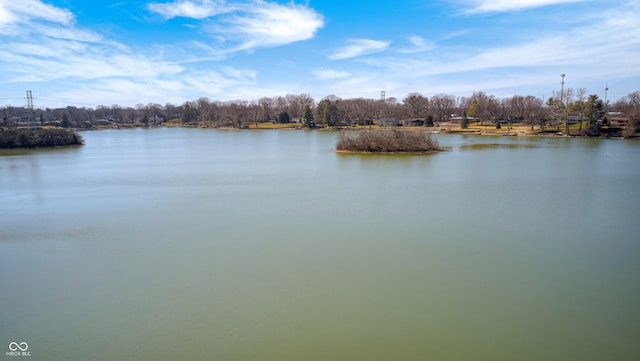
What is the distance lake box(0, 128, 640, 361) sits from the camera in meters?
5.60

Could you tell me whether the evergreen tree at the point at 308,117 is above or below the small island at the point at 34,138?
above

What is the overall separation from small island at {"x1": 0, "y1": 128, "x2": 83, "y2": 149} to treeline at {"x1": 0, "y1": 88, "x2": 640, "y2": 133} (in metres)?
23.3

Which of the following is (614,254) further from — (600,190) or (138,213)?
(138,213)

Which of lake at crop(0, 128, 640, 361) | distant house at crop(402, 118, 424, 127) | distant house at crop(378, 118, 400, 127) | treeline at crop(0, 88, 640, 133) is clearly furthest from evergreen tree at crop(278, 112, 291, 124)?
lake at crop(0, 128, 640, 361)

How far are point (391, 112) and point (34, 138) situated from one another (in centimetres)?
5864

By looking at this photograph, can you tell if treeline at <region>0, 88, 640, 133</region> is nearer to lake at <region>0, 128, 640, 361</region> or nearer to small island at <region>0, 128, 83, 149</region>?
small island at <region>0, 128, 83, 149</region>

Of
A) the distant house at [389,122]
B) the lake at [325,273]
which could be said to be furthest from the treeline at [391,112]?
the lake at [325,273]

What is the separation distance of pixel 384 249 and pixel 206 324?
4.40 metres

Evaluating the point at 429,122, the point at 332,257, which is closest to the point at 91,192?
the point at 332,257

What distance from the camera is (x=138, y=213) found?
41.3 feet

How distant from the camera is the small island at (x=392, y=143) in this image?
97.3ft

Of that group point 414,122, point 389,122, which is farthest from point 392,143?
point 414,122

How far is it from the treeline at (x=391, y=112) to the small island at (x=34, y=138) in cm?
2329

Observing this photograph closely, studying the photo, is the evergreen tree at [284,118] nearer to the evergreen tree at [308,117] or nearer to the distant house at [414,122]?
the evergreen tree at [308,117]
